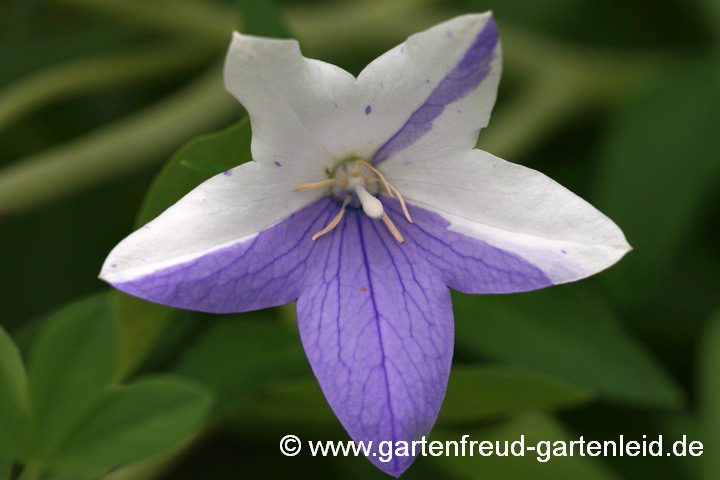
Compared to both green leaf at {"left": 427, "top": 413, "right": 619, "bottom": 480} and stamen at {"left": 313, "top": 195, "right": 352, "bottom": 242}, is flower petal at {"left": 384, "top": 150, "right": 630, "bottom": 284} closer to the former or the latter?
stamen at {"left": 313, "top": 195, "right": 352, "bottom": 242}

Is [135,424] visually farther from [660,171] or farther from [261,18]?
[660,171]

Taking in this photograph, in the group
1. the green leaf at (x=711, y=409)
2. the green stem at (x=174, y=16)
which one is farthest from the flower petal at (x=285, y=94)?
the green stem at (x=174, y=16)

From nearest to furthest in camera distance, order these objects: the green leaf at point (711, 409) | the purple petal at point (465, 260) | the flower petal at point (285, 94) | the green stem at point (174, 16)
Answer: the flower petal at point (285, 94) → the purple petal at point (465, 260) → the green leaf at point (711, 409) → the green stem at point (174, 16)

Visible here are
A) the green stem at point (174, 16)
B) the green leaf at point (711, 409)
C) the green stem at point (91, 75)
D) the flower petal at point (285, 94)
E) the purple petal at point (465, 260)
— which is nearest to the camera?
the flower petal at point (285, 94)

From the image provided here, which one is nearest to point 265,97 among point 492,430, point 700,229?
point 492,430

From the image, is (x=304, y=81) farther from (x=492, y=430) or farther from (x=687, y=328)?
(x=687, y=328)
